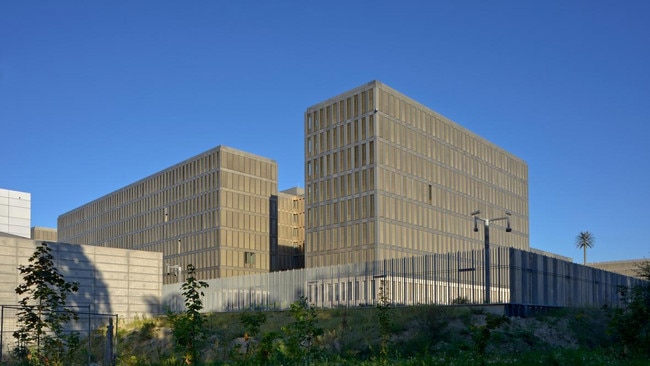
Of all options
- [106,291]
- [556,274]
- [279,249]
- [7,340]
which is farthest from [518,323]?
[279,249]

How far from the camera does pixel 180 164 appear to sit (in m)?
111

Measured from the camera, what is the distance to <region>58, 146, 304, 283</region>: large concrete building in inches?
3976

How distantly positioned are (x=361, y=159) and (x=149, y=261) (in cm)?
2993

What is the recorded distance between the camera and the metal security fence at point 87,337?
25.5m

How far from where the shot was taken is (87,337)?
46344 mm

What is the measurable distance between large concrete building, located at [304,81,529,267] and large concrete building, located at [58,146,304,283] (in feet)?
61.3

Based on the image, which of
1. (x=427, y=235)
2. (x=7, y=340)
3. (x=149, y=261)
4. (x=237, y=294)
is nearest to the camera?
(x=7, y=340)

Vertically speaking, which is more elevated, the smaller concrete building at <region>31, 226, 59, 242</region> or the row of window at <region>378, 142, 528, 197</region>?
the row of window at <region>378, 142, 528, 197</region>

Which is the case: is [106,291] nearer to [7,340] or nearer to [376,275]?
[7,340]

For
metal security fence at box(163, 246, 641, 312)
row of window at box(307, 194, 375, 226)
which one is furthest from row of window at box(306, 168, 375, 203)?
metal security fence at box(163, 246, 641, 312)

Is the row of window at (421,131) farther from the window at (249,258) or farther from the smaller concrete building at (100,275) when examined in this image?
the window at (249,258)

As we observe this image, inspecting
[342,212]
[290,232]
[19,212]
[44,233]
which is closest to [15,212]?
[19,212]

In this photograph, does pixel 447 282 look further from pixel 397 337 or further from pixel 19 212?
pixel 19 212

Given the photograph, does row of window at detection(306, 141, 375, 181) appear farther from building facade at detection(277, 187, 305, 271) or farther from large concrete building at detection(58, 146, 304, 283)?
building facade at detection(277, 187, 305, 271)
